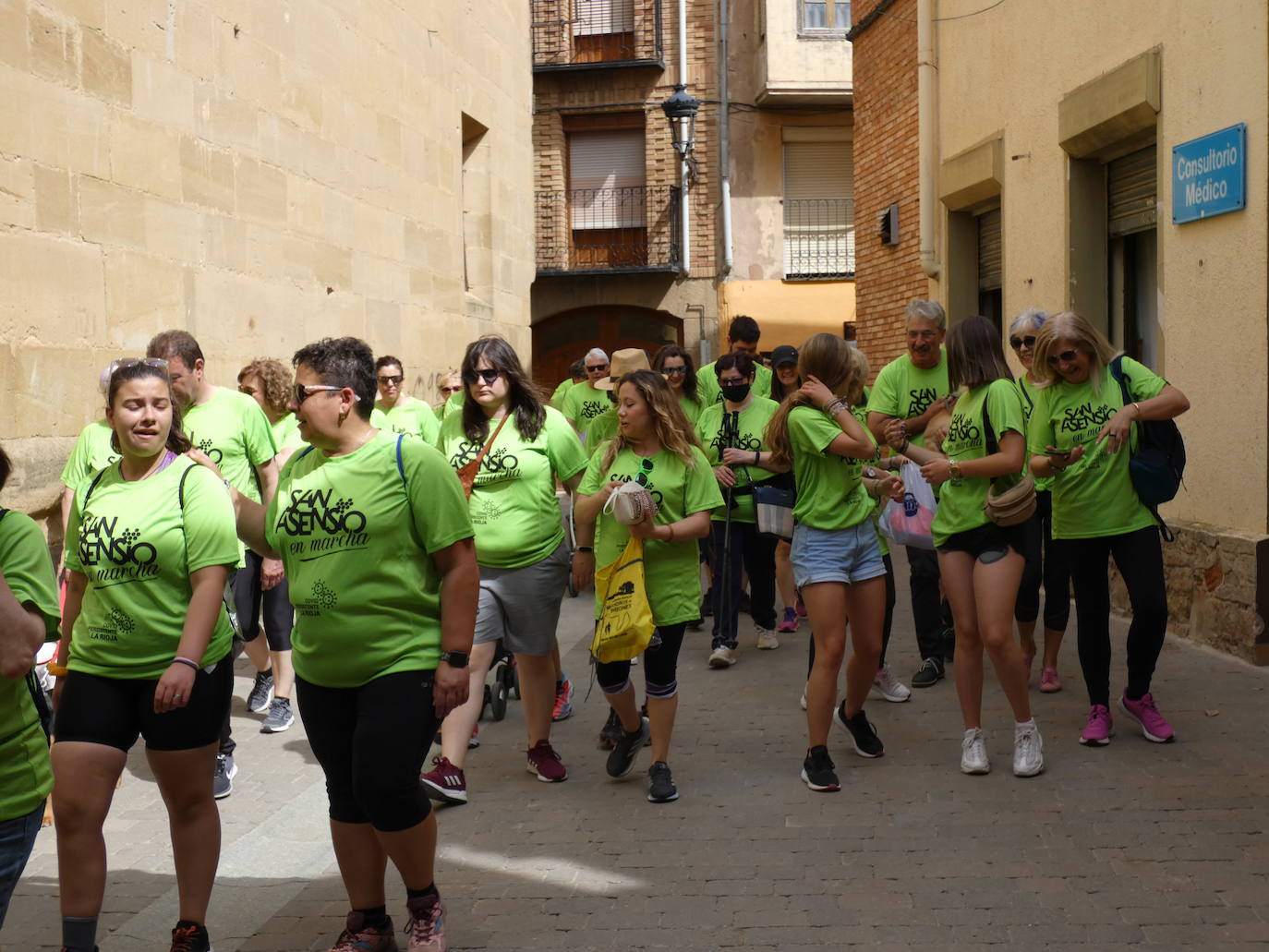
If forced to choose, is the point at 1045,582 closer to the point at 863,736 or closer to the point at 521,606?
the point at 863,736

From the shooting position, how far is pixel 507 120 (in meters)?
15.8

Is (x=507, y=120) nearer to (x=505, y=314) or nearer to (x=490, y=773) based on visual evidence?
(x=505, y=314)

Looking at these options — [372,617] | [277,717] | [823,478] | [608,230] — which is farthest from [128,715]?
[608,230]

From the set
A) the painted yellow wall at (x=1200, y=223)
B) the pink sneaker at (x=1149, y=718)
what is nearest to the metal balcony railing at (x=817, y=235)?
the painted yellow wall at (x=1200, y=223)

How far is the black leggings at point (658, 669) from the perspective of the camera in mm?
5887

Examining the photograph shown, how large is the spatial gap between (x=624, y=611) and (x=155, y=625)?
2065mm

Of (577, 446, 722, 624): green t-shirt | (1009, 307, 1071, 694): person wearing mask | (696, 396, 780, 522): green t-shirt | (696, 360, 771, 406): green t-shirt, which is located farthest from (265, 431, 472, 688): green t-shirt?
(696, 360, 771, 406): green t-shirt

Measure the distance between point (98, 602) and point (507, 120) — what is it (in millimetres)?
12333

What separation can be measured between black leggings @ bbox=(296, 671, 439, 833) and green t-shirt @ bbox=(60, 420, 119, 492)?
2.29 m

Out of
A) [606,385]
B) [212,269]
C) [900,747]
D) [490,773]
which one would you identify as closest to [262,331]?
[212,269]

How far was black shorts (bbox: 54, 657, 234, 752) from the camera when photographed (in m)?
4.10

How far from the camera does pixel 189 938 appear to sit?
4188mm

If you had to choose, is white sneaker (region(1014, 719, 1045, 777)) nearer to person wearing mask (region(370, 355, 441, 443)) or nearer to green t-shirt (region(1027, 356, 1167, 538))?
green t-shirt (region(1027, 356, 1167, 538))

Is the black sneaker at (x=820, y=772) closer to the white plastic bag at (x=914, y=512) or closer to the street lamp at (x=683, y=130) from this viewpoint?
the white plastic bag at (x=914, y=512)
